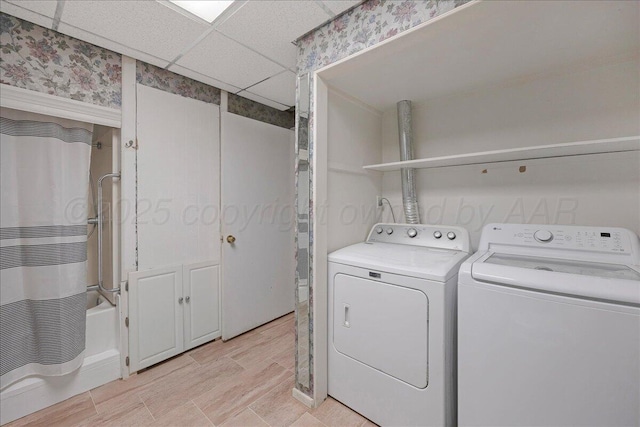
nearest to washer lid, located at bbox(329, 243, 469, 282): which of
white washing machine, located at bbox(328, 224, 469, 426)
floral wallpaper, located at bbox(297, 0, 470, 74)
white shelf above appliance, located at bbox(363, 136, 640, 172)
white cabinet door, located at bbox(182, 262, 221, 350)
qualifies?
white washing machine, located at bbox(328, 224, 469, 426)

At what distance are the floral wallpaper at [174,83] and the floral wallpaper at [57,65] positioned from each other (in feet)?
0.49

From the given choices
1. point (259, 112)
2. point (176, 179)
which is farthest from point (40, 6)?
point (259, 112)

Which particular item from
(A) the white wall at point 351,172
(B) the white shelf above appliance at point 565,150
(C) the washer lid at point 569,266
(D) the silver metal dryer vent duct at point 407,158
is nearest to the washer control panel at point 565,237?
(C) the washer lid at point 569,266

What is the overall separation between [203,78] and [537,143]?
99.6 inches

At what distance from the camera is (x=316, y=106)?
62.1 inches

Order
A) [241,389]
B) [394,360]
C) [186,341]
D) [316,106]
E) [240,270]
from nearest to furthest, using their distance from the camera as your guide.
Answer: [394,360], [316,106], [241,389], [186,341], [240,270]

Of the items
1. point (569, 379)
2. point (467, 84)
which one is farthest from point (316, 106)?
point (569, 379)

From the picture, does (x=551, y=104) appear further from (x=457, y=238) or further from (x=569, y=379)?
(x=569, y=379)

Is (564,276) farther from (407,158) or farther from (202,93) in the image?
(202,93)

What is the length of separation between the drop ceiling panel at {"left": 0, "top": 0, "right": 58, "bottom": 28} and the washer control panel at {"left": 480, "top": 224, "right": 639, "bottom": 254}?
109 inches

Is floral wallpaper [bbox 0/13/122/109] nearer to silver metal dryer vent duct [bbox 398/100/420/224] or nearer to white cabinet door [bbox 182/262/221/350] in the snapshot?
white cabinet door [bbox 182/262/221/350]

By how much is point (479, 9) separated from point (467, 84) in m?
0.78

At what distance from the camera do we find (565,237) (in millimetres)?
1357

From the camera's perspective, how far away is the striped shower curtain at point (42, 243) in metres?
1.51
